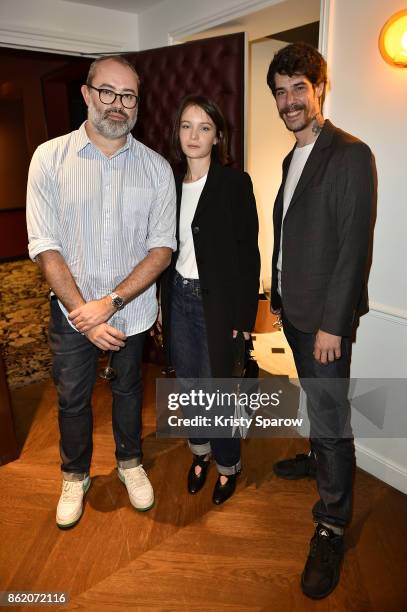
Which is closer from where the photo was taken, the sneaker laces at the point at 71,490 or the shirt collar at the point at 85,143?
the shirt collar at the point at 85,143

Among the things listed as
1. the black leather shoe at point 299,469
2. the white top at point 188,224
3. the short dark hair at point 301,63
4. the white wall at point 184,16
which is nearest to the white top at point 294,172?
the short dark hair at point 301,63

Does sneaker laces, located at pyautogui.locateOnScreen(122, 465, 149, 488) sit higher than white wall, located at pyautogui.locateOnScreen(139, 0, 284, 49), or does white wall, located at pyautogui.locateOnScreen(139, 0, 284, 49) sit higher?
white wall, located at pyautogui.locateOnScreen(139, 0, 284, 49)

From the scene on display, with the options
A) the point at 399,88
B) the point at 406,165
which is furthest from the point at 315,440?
the point at 399,88

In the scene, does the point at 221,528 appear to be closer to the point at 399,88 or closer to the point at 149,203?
the point at 149,203

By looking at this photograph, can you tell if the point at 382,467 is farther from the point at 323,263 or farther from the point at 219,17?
the point at 219,17

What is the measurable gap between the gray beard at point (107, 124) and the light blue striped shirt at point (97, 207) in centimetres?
7

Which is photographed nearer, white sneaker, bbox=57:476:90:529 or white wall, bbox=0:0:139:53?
white sneaker, bbox=57:476:90:529

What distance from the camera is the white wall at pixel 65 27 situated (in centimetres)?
302

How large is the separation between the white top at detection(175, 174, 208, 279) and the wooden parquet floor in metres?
1.15

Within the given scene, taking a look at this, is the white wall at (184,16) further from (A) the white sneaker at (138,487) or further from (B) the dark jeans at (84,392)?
(A) the white sneaker at (138,487)

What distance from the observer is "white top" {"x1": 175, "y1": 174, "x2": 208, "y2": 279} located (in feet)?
6.22

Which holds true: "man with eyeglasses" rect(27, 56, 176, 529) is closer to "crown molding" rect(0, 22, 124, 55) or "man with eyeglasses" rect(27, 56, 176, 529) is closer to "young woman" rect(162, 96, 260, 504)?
"young woman" rect(162, 96, 260, 504)

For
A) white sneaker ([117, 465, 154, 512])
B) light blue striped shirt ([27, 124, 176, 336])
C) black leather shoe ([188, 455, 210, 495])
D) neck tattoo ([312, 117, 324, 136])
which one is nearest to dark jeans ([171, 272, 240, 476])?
black leather shoe ([188, 455, 210, 495])

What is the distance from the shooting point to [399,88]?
6.02 ft
